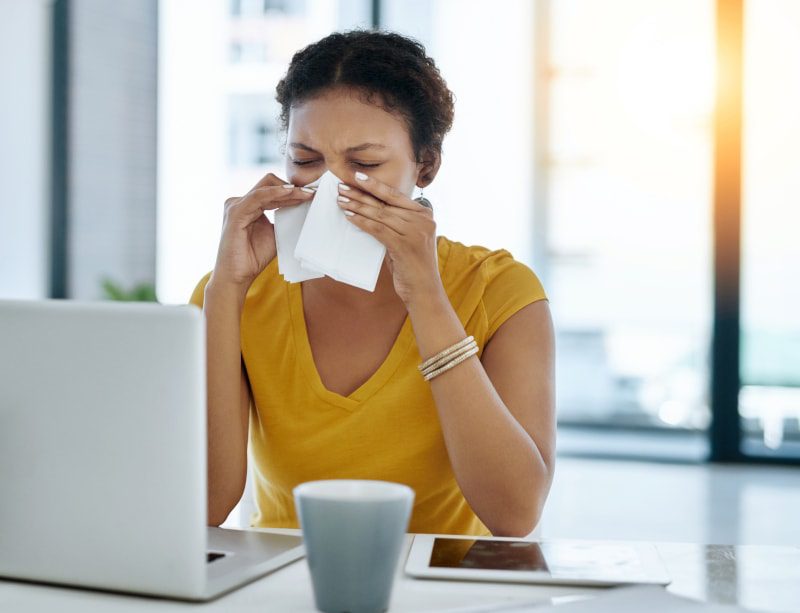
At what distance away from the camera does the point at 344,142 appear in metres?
1.34

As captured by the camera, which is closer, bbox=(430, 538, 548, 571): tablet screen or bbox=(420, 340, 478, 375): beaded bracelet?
bbox=(430, 538, 548, 571): tablet screen

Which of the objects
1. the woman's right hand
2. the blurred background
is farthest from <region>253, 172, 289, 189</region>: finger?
the blurred background

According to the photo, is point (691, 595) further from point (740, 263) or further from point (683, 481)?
point (740, 263)

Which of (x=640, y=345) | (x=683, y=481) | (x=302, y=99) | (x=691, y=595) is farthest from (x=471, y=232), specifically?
(x=691, y=595)

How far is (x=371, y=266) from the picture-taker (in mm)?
1266

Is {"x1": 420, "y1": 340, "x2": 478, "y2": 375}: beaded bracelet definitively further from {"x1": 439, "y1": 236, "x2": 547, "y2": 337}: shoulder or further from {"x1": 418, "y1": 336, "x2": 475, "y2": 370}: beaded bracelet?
{"x1": 439, "y1": 236, "x2": 547, "y2": 337}: shoulder

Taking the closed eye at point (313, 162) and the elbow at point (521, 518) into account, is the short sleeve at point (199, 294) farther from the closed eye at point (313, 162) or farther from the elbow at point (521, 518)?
the elbow at point (521, 518)

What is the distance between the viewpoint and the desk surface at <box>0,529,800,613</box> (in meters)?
0.76

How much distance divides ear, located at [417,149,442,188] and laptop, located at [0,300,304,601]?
83cm

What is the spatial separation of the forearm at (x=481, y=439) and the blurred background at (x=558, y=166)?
Answer: 3.35 m

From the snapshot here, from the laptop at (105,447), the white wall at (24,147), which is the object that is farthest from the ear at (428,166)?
the white wall at (24,147)

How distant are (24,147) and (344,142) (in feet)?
11.4

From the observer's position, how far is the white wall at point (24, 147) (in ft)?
13.8

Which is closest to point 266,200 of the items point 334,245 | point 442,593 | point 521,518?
point 334,245
